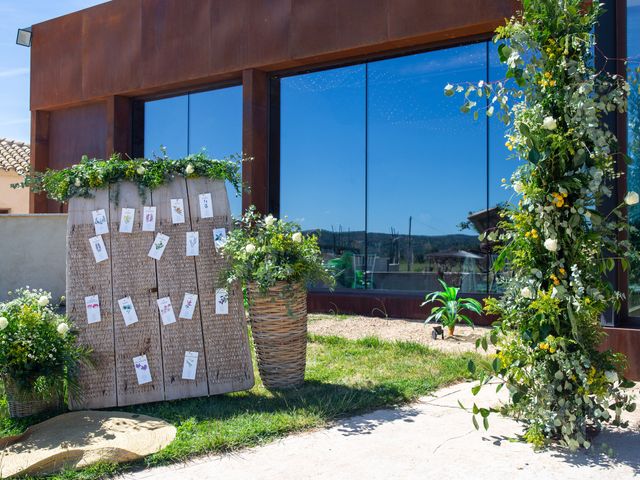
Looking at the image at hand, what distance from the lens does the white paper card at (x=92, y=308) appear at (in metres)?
5.50

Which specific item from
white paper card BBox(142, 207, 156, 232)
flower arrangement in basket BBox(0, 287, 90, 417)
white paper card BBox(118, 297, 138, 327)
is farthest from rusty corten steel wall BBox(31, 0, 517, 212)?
flower arrangement in basket BBox(0, 287, 90, 417)

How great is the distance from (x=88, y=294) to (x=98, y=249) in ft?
1.30

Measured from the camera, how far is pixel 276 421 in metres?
4.79

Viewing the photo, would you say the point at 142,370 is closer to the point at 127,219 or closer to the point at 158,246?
the point at 158,246

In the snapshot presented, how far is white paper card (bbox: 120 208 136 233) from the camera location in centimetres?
568

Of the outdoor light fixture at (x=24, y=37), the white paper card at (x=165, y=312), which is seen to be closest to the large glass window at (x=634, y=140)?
the white paper card at (x=165, y=312)

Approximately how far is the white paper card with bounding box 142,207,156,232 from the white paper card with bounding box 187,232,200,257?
1.06ft

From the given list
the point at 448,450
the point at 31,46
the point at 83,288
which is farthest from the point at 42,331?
the point at 31,46

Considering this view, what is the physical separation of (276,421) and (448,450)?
4.19 feet

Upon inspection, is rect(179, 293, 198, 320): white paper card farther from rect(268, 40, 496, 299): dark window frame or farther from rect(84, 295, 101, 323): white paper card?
rect(268, 40, 496, 299): dark window frame

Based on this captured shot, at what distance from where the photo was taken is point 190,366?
5594mm

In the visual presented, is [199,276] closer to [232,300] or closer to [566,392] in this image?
[232,300]

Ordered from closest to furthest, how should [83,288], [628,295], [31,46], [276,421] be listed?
1. [276,421]
2. [83,288]
3. [628,295]
4. [31,46]

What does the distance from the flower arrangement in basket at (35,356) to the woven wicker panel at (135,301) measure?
350 millimetres
